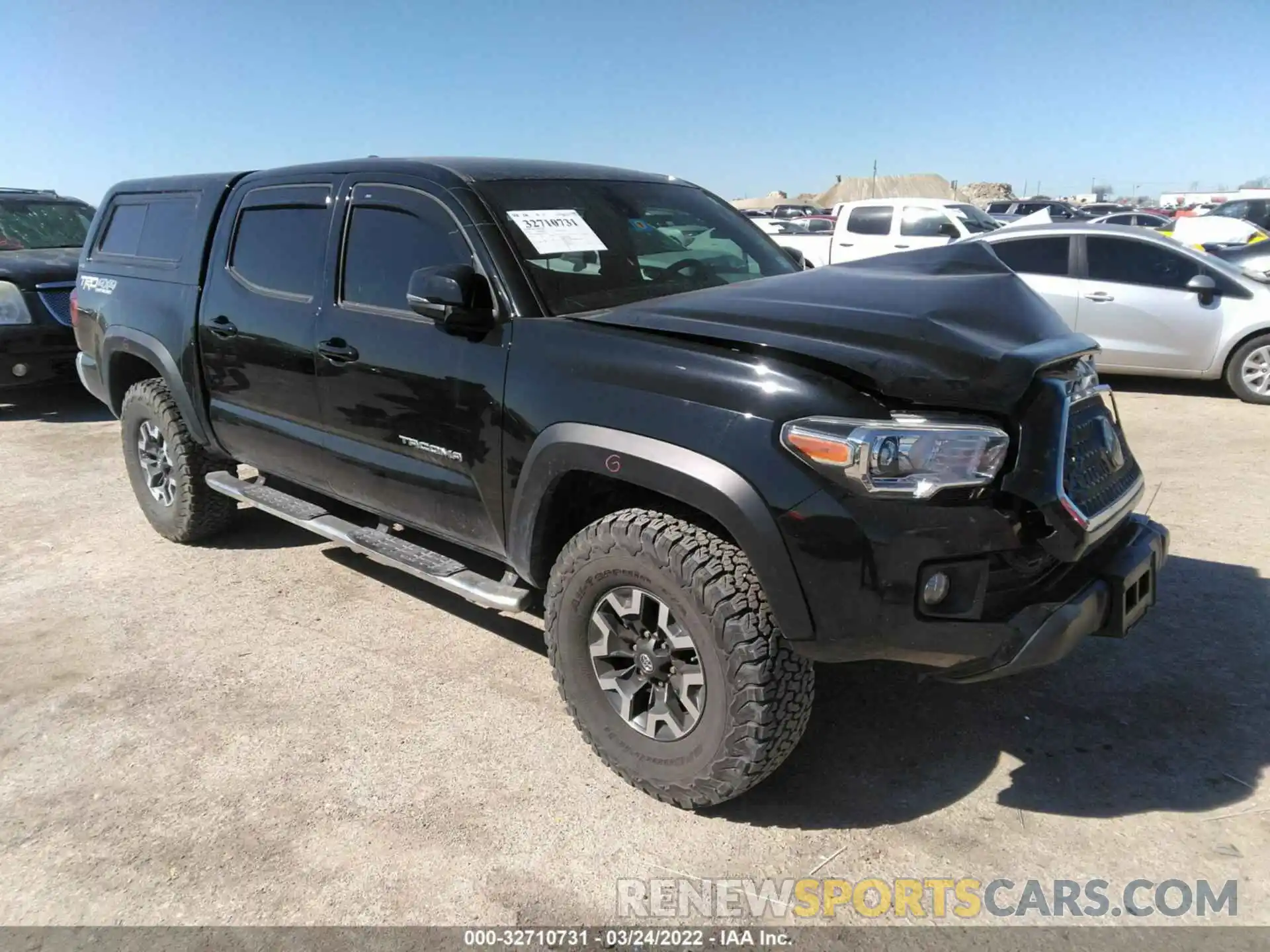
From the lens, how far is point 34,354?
27.2 ft

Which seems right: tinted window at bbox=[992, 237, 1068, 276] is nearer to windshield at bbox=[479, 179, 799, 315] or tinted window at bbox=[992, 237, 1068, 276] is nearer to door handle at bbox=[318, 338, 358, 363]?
windshield at bbox=[479, 179, 799, 315]

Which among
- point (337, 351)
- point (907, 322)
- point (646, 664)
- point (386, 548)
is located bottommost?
point (646, 664)

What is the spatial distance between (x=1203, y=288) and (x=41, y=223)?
1123cm

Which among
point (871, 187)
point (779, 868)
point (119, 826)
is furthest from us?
point (871, 187)

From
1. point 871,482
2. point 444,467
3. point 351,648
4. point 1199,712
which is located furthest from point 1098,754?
point 351,648

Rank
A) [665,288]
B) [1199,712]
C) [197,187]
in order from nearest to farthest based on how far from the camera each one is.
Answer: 1. [1199,712]
2. [665,288]
3. [197,187]

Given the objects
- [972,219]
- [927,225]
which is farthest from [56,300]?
[972,219]

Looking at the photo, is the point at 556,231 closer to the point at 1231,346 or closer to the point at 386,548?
the point at 386,548

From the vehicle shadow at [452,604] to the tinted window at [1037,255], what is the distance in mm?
6655

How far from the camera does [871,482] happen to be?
7.86 ft

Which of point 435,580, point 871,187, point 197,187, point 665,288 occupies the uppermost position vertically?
point 871,187

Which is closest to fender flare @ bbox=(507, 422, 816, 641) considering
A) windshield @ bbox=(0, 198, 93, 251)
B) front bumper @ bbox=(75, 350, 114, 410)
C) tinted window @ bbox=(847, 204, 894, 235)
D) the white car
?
front bumper @ bbox=(75, 350, 114, 410)

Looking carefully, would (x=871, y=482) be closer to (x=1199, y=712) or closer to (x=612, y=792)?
(x=612, y=792)

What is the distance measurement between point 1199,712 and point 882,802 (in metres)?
1.31
